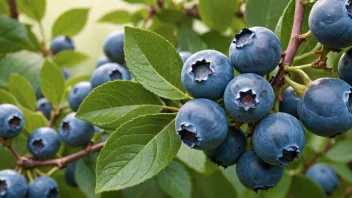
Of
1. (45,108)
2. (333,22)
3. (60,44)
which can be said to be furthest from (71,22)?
(333,22)

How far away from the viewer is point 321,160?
2664 millimetres

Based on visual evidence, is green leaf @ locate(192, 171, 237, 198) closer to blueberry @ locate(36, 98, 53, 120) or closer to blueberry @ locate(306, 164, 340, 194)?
blueberry @ locate(306, 164, 340, 194)

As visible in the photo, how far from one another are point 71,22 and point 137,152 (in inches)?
53.1

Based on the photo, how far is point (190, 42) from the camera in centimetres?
214

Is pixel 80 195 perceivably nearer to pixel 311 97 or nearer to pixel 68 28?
pixel 68 28

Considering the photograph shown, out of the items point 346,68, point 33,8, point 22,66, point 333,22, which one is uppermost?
point 333,22

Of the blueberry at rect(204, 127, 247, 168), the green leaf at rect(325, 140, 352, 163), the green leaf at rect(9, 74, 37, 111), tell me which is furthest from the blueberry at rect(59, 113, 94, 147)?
the green leaf at rect(325, 140, 352, 163)

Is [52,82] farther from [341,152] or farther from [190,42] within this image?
[341,152]

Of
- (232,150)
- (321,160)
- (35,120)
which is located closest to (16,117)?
(35,120)

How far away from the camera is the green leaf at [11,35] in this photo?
7.00ft

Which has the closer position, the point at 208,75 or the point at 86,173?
the point at 208,75

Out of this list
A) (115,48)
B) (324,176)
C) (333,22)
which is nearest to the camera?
(333,22)

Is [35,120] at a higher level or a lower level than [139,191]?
higher

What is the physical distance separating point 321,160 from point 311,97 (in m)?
1.61
